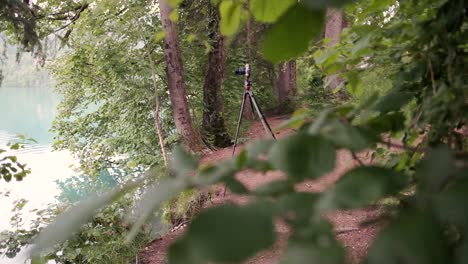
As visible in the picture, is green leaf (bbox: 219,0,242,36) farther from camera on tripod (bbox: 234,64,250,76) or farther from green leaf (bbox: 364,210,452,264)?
camera on tripod (bbox: 234,64,250,76)

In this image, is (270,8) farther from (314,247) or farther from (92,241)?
(92,241)

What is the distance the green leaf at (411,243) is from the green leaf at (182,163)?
0.49 feet

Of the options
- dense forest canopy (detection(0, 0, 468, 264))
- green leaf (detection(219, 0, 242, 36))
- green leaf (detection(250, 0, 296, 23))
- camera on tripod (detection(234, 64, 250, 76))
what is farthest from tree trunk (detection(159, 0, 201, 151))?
green leaf (detection(250, 0, 296, 23))

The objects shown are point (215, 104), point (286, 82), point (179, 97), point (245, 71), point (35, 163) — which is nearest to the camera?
point (245, 71)

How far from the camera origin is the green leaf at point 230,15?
0.76m

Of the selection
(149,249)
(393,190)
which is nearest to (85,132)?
(149,249)

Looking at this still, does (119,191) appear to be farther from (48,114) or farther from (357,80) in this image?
(48,114)

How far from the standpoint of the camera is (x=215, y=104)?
721cm

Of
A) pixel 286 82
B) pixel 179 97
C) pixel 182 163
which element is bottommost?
pixel 179 97

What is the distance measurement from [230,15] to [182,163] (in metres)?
0.50

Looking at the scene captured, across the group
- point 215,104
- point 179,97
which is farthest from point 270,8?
point 215,104

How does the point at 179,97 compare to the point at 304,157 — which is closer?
the point at 304,157

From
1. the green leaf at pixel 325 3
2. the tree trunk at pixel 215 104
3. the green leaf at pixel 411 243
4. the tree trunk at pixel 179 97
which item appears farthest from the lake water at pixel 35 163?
the green leaf at pixel 411 243

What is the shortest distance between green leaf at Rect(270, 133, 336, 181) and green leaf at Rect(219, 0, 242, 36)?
0.49 meters
